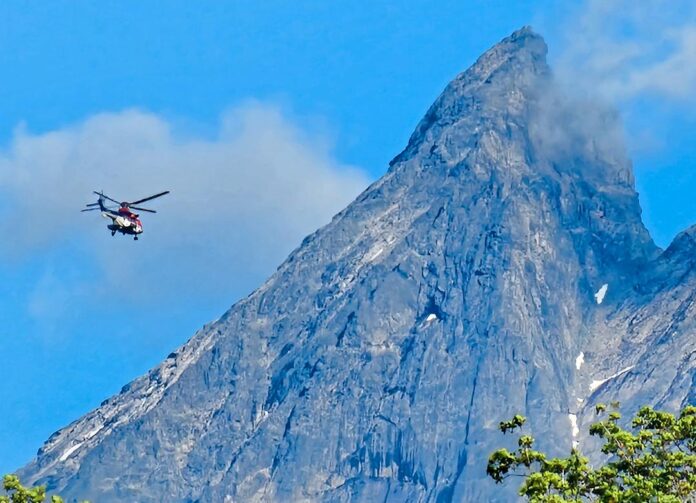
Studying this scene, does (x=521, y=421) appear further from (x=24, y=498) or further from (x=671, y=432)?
(x=24, y=498)

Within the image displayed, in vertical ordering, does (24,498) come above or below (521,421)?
below

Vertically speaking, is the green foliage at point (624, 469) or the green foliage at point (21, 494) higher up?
the green foliage at point (624, 469)

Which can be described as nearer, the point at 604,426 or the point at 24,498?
the point at 24,498

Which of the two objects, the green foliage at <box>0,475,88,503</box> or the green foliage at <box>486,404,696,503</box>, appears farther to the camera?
the green foliage at <box>0,475,88,503</box>

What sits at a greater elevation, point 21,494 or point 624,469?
point 624,469

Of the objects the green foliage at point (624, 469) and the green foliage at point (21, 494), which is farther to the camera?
the green foliage at point (21, 494)

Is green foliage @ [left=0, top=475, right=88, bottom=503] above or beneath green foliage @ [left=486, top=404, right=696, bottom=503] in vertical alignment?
beneath

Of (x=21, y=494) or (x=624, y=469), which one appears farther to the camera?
(x=624, y=469)

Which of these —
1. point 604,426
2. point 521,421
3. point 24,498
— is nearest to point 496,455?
point 521,421
